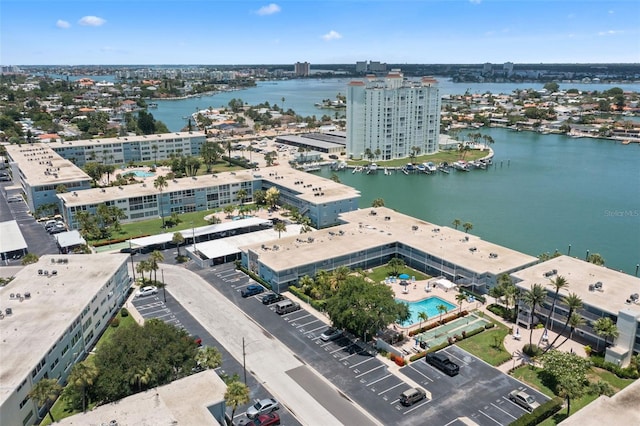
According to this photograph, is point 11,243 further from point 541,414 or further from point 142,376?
point 541,414

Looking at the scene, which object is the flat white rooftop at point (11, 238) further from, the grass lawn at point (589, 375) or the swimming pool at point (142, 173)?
the grass lawn at point (589, 375)

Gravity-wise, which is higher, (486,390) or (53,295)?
(53,295)

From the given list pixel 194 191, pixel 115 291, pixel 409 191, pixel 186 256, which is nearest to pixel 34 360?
pixel 115 291

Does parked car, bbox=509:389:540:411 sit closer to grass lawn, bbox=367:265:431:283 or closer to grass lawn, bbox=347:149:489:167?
grass lawn, bbox=367:265:431:283

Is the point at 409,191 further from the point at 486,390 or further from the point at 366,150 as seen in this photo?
the point at 486,390

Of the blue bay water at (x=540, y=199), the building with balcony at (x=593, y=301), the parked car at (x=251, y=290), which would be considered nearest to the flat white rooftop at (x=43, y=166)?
the parked car at (x=251, y=290)
